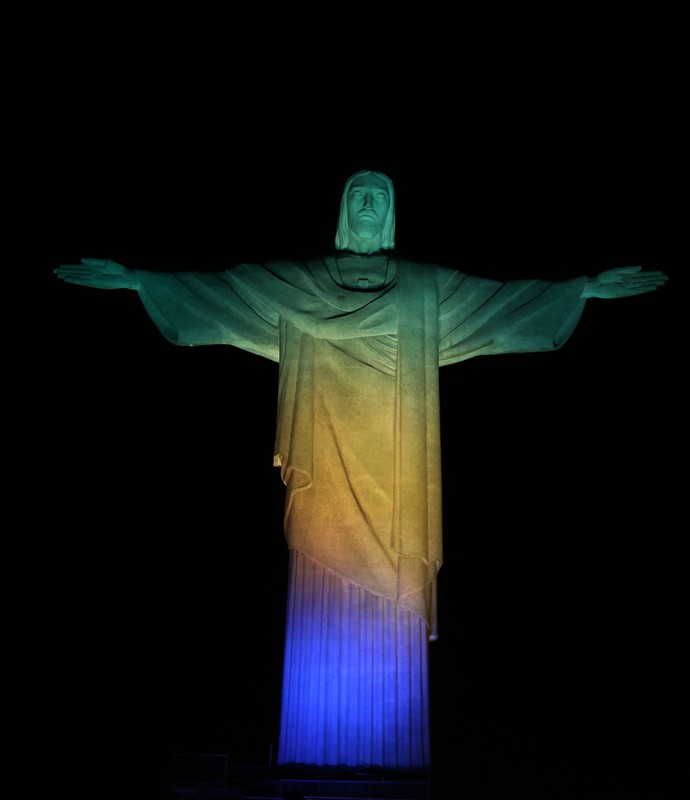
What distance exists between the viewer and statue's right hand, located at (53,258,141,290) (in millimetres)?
8164

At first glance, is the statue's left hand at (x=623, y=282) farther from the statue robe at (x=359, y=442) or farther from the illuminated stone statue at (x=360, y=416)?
the statue robe at (x=359, y=442)

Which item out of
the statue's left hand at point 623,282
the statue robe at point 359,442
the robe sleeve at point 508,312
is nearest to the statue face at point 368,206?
the statue robe at point 359,442

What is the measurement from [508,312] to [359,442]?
63.1 inches

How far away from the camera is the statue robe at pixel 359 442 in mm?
7129

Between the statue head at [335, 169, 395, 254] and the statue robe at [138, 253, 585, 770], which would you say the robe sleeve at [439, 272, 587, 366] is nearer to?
the statue robe at [138, 253, 585, 770]

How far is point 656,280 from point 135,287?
401 cm

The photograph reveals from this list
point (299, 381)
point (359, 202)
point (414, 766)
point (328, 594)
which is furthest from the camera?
point (359, 202)

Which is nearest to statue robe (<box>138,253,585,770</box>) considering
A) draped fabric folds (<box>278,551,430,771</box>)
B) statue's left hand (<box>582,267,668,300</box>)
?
draped fabric folds (<box>278,551,430,771</box>)

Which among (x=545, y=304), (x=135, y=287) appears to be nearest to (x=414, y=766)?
(x=545, y=304)

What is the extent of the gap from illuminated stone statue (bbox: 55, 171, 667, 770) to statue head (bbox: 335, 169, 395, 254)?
0.01 m

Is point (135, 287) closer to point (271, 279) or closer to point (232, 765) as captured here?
point (271, 279)

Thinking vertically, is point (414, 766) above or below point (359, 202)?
below

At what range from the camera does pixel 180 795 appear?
8.46m

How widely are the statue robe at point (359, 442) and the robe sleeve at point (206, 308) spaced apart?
0.01m
